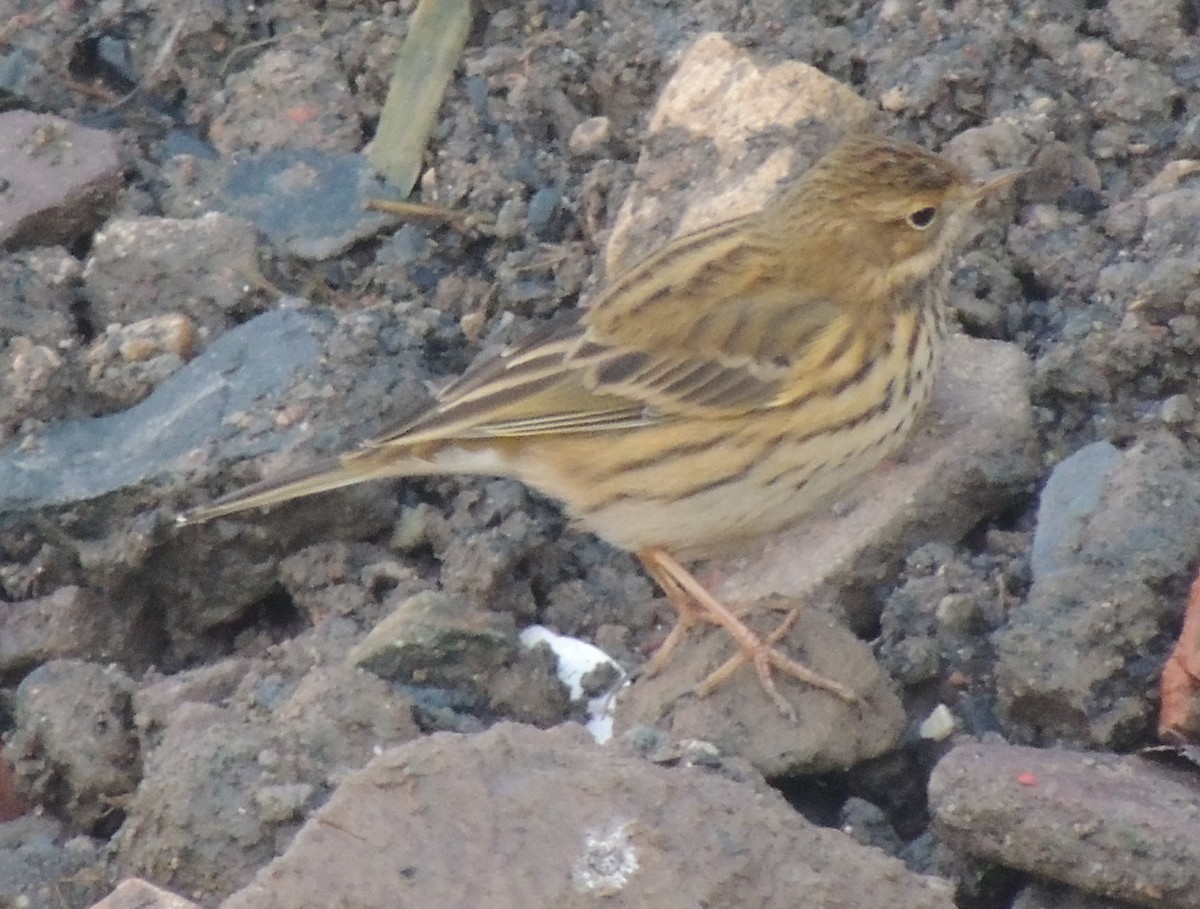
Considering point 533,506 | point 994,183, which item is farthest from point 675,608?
point 994,183

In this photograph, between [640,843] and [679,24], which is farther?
[679,24]

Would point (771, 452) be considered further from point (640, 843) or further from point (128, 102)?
point (128, 102)

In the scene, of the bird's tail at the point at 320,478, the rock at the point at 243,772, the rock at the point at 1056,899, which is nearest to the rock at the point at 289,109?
the bird's tail at the point at 320,478

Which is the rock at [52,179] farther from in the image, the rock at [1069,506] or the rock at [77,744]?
the rock at [1069,506]

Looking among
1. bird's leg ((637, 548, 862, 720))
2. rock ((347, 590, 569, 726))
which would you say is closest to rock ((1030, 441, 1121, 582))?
bird's leg ((637, 548, 862, 720))

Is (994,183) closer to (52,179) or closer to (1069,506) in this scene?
(1069,506)

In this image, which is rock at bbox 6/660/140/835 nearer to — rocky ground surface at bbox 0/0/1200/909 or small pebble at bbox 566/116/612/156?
rocky ground surface at bbox 0/0/1200/909

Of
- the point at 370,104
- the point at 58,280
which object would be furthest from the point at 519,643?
the point at 370,104
